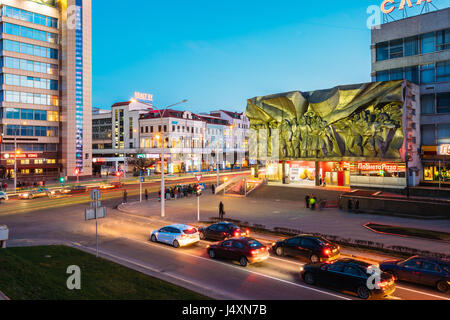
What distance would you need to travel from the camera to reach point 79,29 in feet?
229

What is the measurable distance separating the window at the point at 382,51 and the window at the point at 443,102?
9.16 metres

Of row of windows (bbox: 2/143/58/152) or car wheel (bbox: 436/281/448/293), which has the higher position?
row of windows (bbox: 2/143/58/152)

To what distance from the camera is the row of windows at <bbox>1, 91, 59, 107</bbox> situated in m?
66.5

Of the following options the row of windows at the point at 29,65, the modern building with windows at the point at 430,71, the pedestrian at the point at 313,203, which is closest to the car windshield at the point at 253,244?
the pedestrian at the point at 313,203

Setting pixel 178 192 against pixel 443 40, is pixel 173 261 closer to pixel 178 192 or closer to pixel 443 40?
pixel 178 192

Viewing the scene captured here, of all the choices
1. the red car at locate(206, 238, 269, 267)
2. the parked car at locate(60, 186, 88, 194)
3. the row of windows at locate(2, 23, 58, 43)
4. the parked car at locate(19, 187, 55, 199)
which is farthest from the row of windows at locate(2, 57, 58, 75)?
the red car at locate(206, 238, 269, 267)

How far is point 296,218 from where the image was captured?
29688mm

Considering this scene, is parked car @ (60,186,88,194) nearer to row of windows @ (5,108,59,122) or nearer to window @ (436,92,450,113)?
row of windows @ (5,108,59,122)

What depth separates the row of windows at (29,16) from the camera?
6529 centimetres

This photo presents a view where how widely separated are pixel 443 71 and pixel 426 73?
1793 mm

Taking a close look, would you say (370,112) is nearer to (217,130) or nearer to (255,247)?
(255,247)

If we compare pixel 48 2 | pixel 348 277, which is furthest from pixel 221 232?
pixel 48 2

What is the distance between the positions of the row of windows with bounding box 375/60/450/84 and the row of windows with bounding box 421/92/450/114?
2015 millimetres

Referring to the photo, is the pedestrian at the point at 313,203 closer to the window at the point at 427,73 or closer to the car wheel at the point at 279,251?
the car wheel at the point at 279,251
